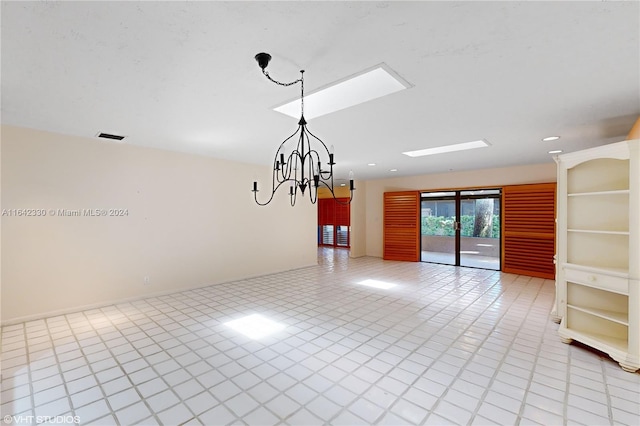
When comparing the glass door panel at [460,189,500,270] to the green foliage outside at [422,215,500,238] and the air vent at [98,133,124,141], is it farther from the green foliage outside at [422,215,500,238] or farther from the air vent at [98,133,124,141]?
the air vent at [98,133,124,141]

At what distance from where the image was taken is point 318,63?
191cm

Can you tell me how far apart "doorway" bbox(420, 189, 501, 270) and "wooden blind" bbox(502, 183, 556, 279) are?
0.36 m

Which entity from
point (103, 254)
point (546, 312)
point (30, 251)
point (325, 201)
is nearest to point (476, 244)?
point (546, 312)

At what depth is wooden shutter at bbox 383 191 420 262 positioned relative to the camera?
7.54 m

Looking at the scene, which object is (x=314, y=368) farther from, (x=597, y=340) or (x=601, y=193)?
(x=601, y=193)

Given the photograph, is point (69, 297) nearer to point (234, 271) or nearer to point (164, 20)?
point (234, 271)

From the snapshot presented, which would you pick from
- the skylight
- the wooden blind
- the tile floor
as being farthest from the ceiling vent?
the wooden blind

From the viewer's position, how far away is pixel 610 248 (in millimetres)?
2807

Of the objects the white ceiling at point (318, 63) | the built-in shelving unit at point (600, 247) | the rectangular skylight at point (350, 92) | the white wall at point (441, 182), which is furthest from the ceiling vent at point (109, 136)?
the white wall at point (441, 182)

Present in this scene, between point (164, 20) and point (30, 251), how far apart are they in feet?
12.0

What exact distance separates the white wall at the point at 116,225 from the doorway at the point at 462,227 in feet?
15.0

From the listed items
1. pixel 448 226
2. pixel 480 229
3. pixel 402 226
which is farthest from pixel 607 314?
pixel 402 226

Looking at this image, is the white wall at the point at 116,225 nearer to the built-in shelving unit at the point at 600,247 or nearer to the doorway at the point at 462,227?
the doorway at the point at 462,227

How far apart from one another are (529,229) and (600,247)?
341cm
